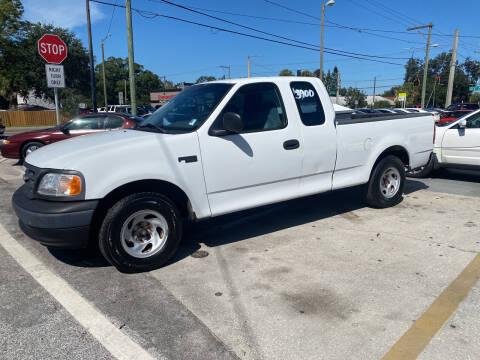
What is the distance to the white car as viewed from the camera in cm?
734

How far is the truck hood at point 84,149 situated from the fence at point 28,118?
114 ft

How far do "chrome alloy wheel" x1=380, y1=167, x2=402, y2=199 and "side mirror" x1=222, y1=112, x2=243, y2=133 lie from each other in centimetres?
290

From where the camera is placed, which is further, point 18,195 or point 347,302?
point 18,195

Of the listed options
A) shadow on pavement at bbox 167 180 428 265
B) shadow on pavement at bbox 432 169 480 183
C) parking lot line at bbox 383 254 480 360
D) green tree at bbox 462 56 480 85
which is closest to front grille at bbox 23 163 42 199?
shadow on pavement at bbox 167 180 428 265

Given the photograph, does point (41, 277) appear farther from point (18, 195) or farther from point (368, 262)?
point (368, 262)

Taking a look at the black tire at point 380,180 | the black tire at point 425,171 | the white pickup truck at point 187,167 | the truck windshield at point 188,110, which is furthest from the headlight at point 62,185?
the black tire at point 425,171

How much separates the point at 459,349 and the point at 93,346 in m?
2.43

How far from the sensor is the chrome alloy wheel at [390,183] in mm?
5682

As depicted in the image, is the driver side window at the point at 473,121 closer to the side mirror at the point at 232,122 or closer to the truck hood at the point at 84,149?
the side mirror at the point at 232,122

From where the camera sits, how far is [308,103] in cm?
466

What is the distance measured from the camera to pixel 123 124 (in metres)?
10.2

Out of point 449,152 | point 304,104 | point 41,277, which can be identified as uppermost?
point 304,104

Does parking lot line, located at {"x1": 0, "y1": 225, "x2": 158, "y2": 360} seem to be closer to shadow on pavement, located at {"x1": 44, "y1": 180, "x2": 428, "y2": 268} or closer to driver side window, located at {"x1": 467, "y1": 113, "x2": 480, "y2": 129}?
shadow on pavement, located at {"x1": 44, "y1": 180, "x2": 428, "y2": 268}

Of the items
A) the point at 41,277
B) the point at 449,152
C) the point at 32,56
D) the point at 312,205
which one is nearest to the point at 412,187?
the point at 449,152
